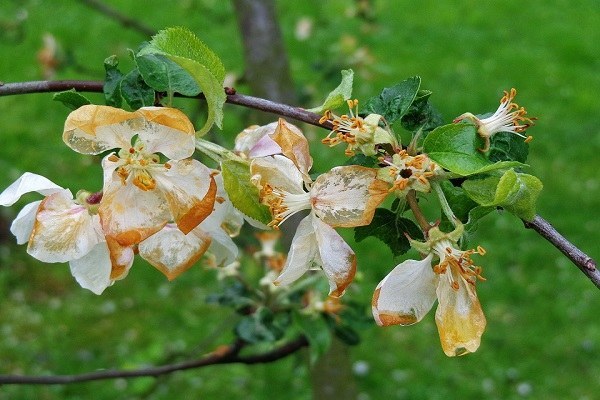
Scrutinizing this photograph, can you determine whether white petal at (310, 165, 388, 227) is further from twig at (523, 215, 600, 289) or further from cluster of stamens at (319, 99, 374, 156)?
twig at (523, 215, 600, 289)

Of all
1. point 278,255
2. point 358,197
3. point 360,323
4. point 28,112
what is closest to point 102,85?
point 358,197

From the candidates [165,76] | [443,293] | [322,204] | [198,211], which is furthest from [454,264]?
[165,76]

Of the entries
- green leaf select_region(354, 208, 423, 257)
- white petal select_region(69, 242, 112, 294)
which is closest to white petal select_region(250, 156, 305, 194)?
green leaf select_region(354, 208, 423, 257)

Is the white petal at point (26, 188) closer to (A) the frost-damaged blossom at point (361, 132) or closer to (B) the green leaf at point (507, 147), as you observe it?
(A) the frost-damaged blossom at point (361, 132)

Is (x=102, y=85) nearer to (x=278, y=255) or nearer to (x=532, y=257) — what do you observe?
(x=278, y=255)

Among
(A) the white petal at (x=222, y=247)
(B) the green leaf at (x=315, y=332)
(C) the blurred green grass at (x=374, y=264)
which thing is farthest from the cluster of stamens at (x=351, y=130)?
(C) the blurred green grass at (x=374, y=264)

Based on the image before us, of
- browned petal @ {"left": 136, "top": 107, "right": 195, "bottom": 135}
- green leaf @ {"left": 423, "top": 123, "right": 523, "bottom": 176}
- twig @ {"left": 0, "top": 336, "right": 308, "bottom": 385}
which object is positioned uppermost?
green leaf @ {"left": 423, "top": 123, "right": 523, "bottom": 176}

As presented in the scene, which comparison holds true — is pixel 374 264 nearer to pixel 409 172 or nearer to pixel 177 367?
pixel 177 367
